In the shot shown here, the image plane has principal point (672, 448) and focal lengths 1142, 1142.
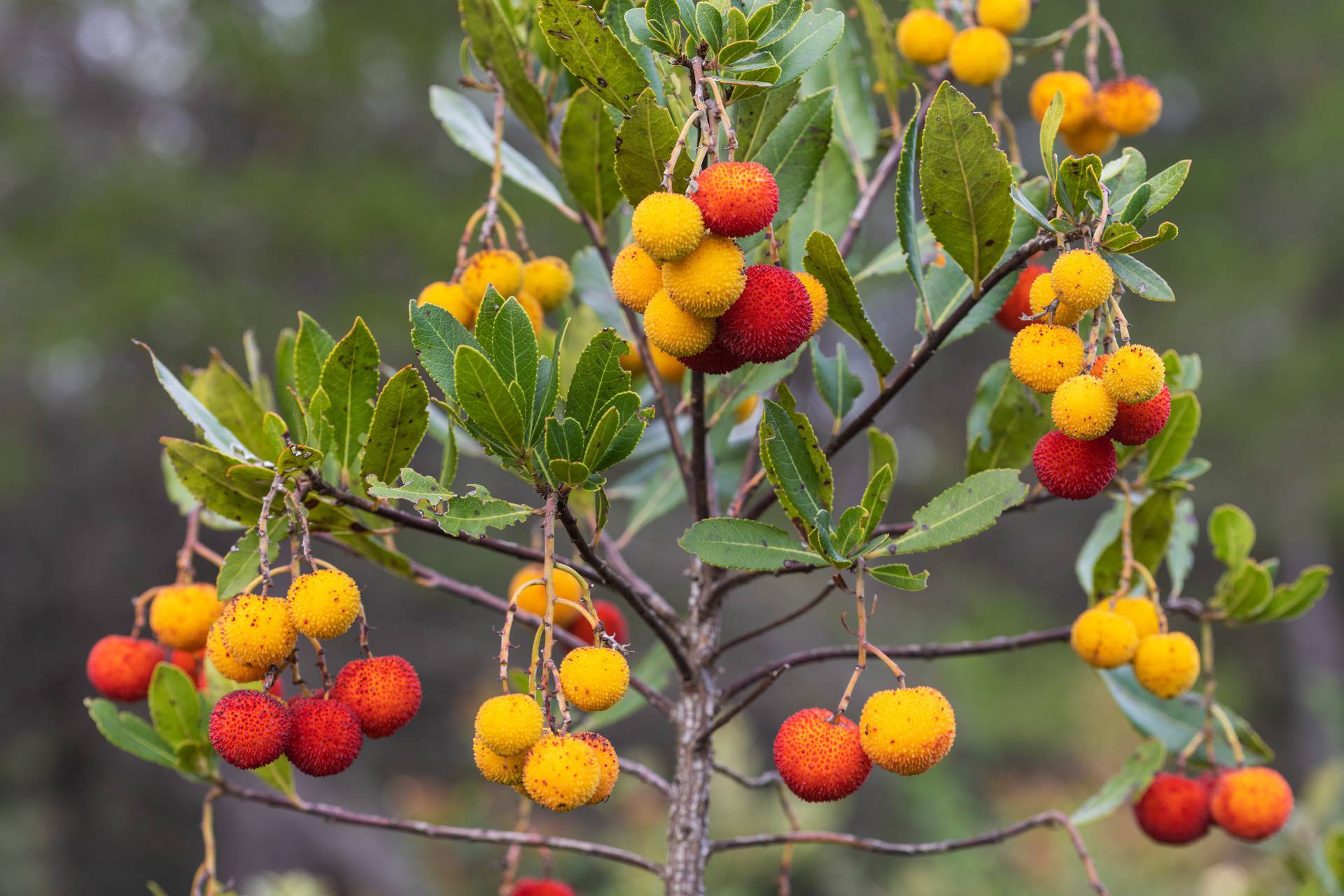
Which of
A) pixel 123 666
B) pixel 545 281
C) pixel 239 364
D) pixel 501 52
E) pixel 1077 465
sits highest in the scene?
pixel 239 364

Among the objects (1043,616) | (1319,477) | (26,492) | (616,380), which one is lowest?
(616,380)

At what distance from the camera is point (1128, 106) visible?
1117 millimetres

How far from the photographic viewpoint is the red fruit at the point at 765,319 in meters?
0.69

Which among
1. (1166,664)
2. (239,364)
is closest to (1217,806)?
(1166,664)

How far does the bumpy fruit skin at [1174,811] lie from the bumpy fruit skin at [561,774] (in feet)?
2.25

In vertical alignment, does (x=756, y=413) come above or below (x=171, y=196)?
below

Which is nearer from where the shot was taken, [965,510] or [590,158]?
[965,510]

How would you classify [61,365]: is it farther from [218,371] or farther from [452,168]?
[218,371]

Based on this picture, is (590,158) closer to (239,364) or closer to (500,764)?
(500,764)

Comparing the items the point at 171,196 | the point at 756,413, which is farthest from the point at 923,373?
the point at 756,413

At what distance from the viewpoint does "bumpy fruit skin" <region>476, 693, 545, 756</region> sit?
0.67 meters

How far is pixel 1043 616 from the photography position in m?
9.55

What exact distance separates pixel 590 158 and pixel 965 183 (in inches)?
14.0

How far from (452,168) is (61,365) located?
2.47 meters
